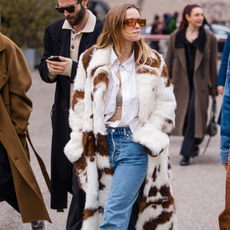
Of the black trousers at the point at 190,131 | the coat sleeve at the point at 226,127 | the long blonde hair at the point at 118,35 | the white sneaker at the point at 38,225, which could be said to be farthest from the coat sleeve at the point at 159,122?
the black trousers at the point at 190,131

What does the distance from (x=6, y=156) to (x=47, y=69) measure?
0.82 meters

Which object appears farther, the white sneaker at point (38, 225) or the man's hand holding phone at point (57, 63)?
the white sneaker at point (38, 225)

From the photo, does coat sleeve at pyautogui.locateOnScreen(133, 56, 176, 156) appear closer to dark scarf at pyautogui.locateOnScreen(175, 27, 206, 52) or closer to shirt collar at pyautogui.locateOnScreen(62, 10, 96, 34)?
shirt collar at pyautogui.locateOnScreen(62, 10, 96, 34)

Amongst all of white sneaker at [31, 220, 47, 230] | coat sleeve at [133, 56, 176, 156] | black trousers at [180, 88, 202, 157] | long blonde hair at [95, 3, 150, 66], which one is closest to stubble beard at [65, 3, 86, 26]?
long blonde hair at [95, 3, 150, 66]

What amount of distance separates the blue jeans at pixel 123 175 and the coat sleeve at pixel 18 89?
1008 millimetres

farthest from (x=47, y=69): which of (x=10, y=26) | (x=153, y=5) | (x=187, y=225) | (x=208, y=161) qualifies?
(x=153, y=5)

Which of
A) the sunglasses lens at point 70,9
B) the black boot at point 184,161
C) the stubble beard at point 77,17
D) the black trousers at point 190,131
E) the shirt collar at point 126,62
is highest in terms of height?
the sunglasses lens at point 70,9

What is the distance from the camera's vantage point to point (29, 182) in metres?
3.51

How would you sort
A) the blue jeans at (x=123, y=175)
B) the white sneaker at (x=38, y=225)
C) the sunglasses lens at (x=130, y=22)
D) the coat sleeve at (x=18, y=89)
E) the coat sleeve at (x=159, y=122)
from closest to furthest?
the blue jeans at (x=123, y=175) → the coat sleeve at (x=159, y=122) → the sunglasses lens at (x=130, y=22) → the coat sleeve at (x=18, y=89) → the white sneaker at (x=38, y=225)

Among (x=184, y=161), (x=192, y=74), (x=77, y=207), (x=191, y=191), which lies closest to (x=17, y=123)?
(x=77, y=207)

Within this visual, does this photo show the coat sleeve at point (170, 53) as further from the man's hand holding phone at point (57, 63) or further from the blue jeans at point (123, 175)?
the blue jeans at point (123, 175)

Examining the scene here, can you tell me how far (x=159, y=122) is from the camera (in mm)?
2918

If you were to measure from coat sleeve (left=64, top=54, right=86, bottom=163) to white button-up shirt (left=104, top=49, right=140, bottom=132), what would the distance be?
24cm

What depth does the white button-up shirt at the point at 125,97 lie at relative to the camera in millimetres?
2844
